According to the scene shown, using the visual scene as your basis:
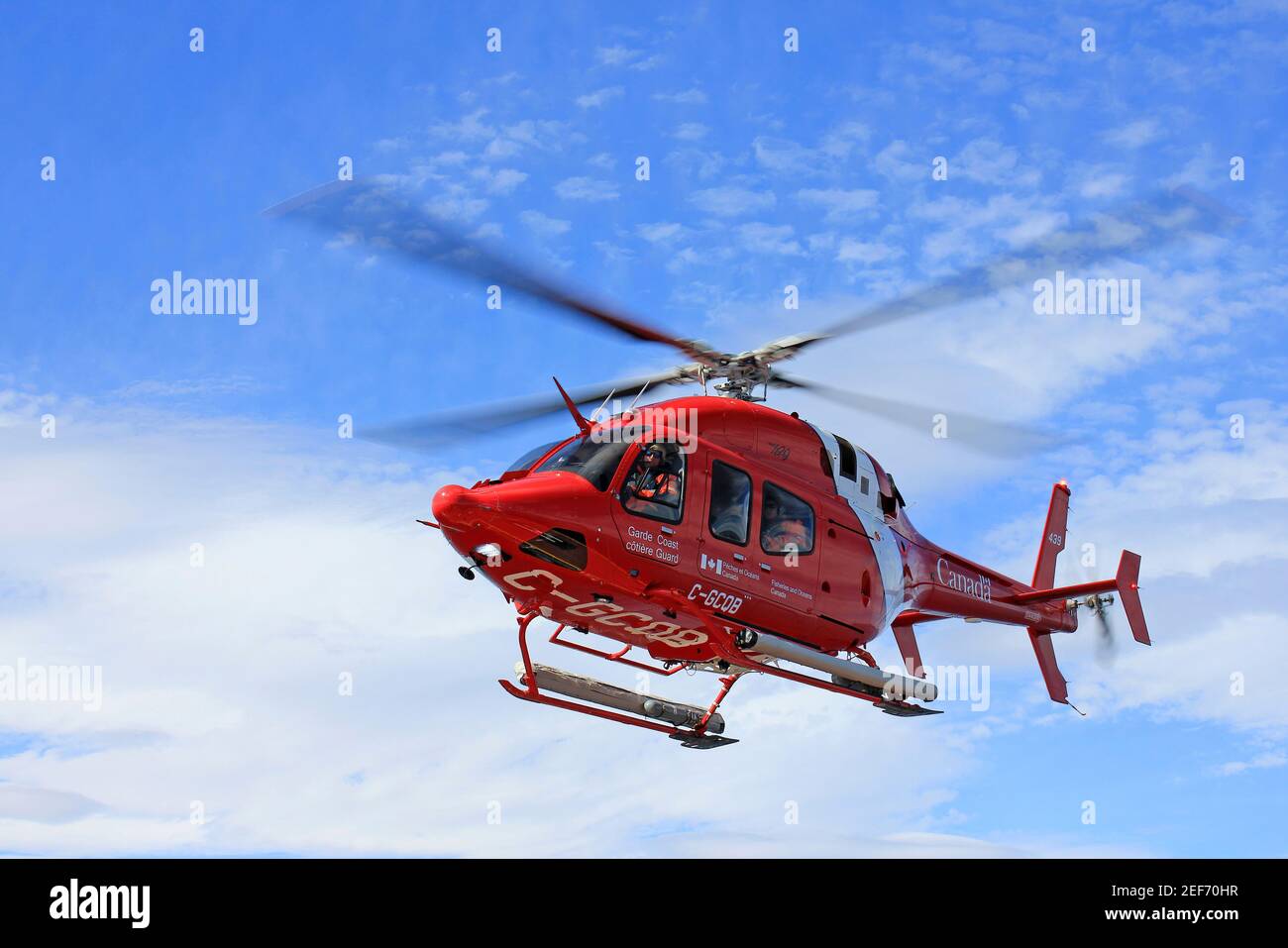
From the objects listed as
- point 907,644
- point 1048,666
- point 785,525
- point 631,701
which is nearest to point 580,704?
point 631,701

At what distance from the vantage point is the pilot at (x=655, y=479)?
774 inches

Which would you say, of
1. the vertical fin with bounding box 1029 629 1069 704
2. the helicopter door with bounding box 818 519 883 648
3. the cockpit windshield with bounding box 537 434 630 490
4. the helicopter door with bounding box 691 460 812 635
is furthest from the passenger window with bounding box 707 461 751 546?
the vertical fin with bounding box 1029 629 1069 704

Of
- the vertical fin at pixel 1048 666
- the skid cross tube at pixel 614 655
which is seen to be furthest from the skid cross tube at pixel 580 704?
the vertical fin at pixel 1048 666

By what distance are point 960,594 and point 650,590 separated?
25.9 ft

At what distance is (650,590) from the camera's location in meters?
19.6

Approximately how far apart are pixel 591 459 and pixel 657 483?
940mm

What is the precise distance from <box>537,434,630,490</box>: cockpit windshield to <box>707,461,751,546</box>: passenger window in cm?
143

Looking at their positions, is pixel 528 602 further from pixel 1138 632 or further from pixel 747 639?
pixel 1138 632

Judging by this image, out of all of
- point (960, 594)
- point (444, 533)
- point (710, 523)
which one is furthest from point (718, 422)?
point (960, 594)

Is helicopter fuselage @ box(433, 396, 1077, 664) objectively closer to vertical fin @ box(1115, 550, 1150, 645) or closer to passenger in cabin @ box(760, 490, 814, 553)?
passenger in cabin @ box(760, 490, 814, 553)

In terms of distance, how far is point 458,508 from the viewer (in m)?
18.5

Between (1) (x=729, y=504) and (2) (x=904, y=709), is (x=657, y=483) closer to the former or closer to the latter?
(1) (x=729, y=504)

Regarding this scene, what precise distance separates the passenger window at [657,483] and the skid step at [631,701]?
9.25 feet
